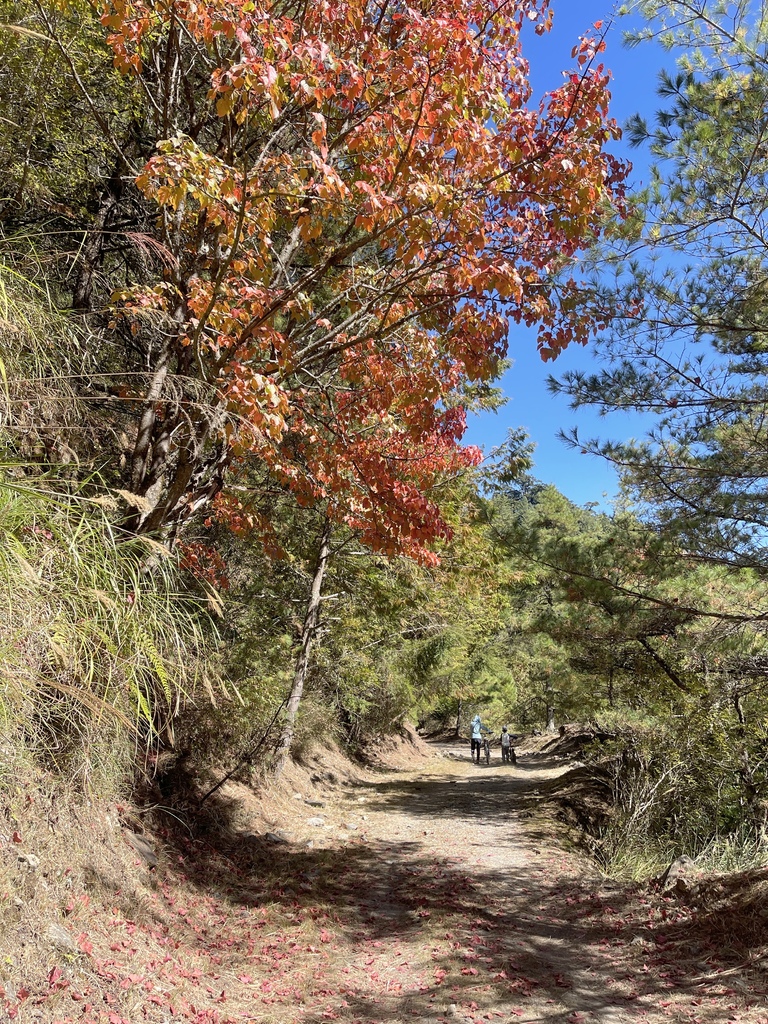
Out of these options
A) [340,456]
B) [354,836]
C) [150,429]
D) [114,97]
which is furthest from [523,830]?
[114,97]

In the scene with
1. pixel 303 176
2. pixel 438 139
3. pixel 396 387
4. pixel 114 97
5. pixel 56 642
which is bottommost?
pixel 56 642

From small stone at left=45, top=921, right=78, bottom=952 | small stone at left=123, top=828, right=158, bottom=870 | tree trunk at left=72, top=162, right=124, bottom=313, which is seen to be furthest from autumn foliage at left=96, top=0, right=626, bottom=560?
small stone at left=123, top=828, right=158, bottom=870

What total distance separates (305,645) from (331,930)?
5.21 metres

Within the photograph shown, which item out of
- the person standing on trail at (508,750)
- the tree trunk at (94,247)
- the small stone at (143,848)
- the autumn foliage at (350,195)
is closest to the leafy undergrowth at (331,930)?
the small stone at (143,848)

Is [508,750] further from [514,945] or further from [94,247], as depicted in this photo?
[94,247]

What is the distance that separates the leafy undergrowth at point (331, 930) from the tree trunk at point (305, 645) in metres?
1.54

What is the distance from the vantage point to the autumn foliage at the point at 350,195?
345cm

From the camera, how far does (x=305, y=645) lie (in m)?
10.6

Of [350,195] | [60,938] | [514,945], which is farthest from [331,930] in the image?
[350,195]

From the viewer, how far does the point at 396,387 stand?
17.6 ft

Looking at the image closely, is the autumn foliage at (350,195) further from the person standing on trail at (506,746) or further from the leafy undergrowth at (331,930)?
the person standing on trail at (506,746)

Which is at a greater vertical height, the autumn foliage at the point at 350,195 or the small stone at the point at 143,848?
the autumn foliage at the point at 350,195

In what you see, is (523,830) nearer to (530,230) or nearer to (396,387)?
(396,387)

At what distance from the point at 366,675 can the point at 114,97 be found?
10033 millimetres
